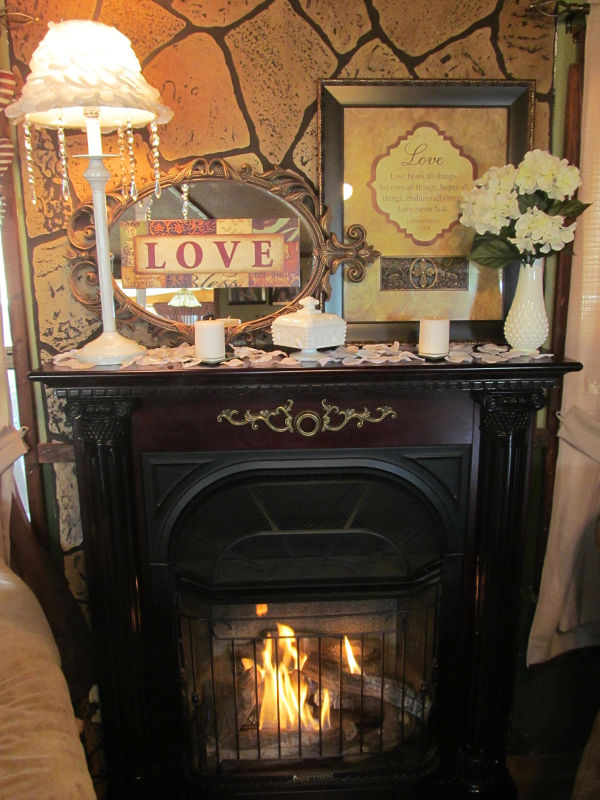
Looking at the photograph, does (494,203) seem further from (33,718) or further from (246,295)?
(33,718)

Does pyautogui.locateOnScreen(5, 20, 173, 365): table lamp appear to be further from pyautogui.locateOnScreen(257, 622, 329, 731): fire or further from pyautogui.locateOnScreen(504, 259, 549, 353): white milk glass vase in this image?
pyautogui.locateOnScreen(257, 622, 329, 731): fire

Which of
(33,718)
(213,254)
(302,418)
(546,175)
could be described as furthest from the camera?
(213,254)

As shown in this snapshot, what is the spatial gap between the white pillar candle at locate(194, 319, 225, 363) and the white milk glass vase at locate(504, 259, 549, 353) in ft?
2.33

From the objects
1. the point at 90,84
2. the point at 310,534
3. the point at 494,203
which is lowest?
the point at 310,534

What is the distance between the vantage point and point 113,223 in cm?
158

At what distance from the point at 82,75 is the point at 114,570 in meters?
1.12

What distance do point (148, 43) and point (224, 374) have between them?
35.1 inches

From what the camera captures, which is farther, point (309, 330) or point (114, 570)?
point (114, 570)

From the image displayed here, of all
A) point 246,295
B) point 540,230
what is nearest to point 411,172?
point 540,230

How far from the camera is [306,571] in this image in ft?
5.57

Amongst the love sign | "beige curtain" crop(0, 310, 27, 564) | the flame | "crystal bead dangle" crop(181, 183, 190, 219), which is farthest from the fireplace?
"crystal bead dangle" crop(181, 183, 190, 219)

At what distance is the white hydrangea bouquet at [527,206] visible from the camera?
1391 millimetres

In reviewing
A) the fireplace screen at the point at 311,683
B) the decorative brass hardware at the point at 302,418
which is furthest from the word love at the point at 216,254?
the fireplace screen at the point at 311,683

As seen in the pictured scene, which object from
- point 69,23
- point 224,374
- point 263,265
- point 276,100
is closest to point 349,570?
point 224,374
